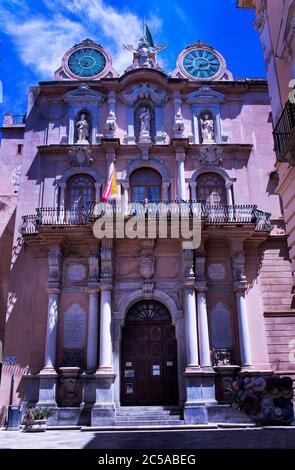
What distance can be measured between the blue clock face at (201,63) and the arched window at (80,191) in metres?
7.27

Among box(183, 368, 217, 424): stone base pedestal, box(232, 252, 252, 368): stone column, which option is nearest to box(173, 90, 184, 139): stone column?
box(232, 252, 252, 368): stone column

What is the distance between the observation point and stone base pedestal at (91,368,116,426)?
14844mm

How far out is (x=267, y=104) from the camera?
68.0 ft

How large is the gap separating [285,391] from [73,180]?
39.1ft

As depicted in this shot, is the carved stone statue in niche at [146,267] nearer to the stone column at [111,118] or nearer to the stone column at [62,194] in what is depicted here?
the stone column at [62,194]

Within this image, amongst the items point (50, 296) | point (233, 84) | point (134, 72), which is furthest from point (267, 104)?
point (50, 296)

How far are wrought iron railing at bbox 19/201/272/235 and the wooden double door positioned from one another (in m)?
4.25

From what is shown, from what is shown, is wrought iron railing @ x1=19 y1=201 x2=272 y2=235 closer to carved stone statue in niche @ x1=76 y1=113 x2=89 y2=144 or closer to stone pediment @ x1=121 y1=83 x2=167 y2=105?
carved stone statue in niche @ x1=76 y1=113 x2=89 y2=144

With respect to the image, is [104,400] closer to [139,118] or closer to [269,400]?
[269,400]

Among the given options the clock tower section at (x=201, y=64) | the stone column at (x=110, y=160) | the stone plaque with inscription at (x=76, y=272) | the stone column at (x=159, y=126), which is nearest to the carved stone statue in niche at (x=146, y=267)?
the stone plaque with inscription at (x=76, y=272)

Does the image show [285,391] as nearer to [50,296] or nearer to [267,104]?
[50,296]

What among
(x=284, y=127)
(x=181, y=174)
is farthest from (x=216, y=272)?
(x=284, y=127)

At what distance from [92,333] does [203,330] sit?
13.4ft

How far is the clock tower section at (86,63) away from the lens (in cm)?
2111
